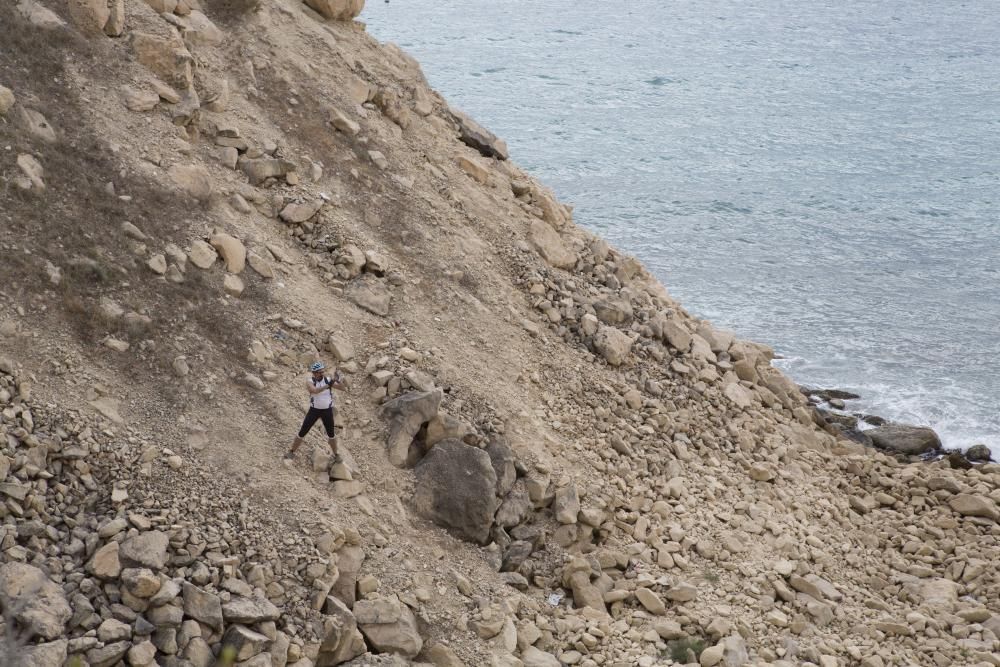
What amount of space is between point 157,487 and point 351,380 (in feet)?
8.43

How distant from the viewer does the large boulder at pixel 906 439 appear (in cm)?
1647

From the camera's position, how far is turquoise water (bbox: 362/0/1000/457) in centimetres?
2212

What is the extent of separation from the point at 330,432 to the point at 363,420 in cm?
74

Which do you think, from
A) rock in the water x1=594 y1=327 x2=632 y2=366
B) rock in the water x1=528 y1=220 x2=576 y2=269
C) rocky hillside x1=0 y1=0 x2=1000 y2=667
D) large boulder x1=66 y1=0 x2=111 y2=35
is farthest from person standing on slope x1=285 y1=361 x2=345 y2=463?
large boulder x1=66 y1=0 x2=111 y2=35

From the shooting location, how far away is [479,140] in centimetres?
1576

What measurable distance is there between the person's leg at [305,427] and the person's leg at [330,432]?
73 mm

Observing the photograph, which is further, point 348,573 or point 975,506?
point 975,506

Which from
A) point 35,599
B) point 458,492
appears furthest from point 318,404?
point 35,599

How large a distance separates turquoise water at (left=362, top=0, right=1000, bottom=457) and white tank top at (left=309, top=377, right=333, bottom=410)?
1175cm

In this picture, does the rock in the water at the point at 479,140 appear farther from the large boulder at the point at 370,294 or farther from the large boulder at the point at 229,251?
the large boulder at the point at 229,251

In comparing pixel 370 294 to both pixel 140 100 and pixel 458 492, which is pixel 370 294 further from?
pixel 140 100

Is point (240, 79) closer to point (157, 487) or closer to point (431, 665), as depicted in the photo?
point (157, 487)

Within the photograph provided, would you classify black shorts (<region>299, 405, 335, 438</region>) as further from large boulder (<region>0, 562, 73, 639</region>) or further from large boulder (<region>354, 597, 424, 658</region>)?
large boulder (<region>0, 562, 73, 639</region>)

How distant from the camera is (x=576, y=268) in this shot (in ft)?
48.5
